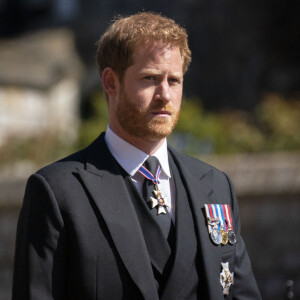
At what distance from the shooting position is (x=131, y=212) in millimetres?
2672

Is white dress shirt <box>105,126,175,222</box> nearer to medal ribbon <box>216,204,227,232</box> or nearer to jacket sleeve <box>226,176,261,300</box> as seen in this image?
medal ribbon <box>216,204,227,232</box>

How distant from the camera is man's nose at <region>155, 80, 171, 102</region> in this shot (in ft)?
8.72

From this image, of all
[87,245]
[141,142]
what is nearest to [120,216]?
[87,245]

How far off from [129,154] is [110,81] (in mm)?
301

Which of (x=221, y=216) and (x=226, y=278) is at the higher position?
(x=221, y=216)

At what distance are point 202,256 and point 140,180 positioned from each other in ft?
1.28

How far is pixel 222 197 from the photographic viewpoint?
2984mm

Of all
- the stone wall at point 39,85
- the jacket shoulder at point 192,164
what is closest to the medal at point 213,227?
the jacket shoulder at point 192,164

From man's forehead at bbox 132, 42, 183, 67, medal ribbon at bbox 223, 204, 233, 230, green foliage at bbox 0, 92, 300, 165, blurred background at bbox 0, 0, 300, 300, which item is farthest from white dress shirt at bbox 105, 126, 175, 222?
green foliage at bbox 0, 92, 300, 165

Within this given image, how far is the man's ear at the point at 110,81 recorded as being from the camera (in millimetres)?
2734

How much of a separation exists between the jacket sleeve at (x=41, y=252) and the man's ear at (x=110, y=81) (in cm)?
46

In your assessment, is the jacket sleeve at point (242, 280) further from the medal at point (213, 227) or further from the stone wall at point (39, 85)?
the stone wall at point (39, 85)

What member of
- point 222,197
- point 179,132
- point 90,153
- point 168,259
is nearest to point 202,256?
point 168,259

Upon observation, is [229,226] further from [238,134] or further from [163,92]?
[238,134]
